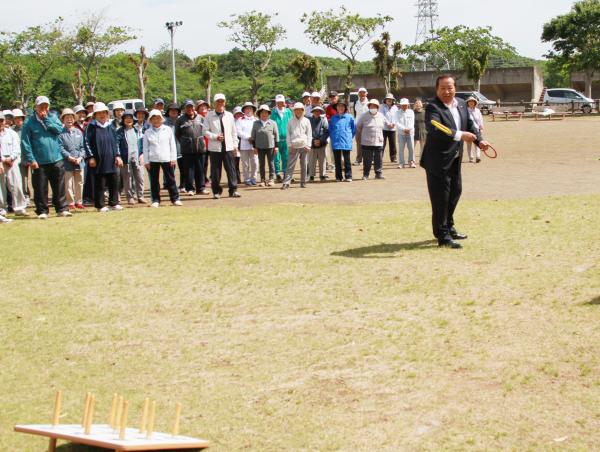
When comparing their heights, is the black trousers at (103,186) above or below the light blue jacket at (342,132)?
below

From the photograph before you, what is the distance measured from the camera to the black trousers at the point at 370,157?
19484 millimetres

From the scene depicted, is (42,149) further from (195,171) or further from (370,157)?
(370,157)

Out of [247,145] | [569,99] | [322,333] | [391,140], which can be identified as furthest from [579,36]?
[322,333]

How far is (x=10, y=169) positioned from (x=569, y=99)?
146ft

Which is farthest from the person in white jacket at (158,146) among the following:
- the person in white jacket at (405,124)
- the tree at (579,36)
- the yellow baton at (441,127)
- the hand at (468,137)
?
the tree at (579,36)

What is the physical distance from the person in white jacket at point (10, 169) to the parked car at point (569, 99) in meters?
43.1

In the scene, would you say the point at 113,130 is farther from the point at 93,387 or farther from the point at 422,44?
the point at 422,44

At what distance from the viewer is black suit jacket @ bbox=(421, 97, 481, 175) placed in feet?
34.2

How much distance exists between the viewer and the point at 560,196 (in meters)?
15.0

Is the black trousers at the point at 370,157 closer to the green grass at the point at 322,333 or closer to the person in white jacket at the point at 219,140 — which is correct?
the person in white jacket at the point at 219,140

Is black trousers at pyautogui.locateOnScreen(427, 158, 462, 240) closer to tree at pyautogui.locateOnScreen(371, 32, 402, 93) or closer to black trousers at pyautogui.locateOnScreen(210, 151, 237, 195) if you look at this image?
black trousers at pyautogui.locateOnScreen(210, 151, 237, 195)

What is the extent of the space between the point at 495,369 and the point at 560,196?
930cm

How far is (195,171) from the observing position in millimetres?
18094

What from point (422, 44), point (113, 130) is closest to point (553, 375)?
point (113, 130)
